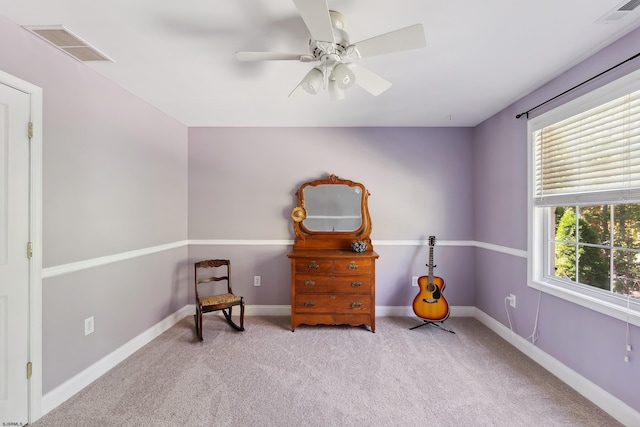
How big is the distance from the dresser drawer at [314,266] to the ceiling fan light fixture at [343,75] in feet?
6.13

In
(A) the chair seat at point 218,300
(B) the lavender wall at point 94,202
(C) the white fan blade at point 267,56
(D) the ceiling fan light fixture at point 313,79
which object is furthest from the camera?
(A) the chair seat at point 218,300

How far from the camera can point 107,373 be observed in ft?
7.25

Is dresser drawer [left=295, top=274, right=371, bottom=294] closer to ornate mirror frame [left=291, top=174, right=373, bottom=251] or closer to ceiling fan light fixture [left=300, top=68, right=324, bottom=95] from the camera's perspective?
ornate mirror frame [left=291, top=174, right=373, bottom=251]

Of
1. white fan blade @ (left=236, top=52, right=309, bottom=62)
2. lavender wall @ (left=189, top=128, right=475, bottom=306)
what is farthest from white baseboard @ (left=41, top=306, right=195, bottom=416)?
white fan blade @ (left=236, top=52, right=309, bottom=62)

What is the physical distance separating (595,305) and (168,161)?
3.95 m

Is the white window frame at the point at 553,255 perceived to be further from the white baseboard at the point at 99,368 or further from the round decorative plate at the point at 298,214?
the white baseboard at the point at 99,368

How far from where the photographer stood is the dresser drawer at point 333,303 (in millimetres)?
2961

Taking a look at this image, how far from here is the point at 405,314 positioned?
3424mm

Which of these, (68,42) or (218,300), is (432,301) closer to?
(218,300)

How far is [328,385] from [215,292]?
1947 millimetres

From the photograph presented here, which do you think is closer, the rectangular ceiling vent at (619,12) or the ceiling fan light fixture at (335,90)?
the rectangular ceiling vent at (619,12)

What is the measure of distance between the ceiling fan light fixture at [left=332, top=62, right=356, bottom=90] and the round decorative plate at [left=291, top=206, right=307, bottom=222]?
6.18 ft

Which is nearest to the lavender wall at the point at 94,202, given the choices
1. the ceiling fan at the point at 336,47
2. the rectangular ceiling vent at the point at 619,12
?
the ceiling fan at the point at 336,47

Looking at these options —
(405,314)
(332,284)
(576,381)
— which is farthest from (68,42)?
(576,381)
